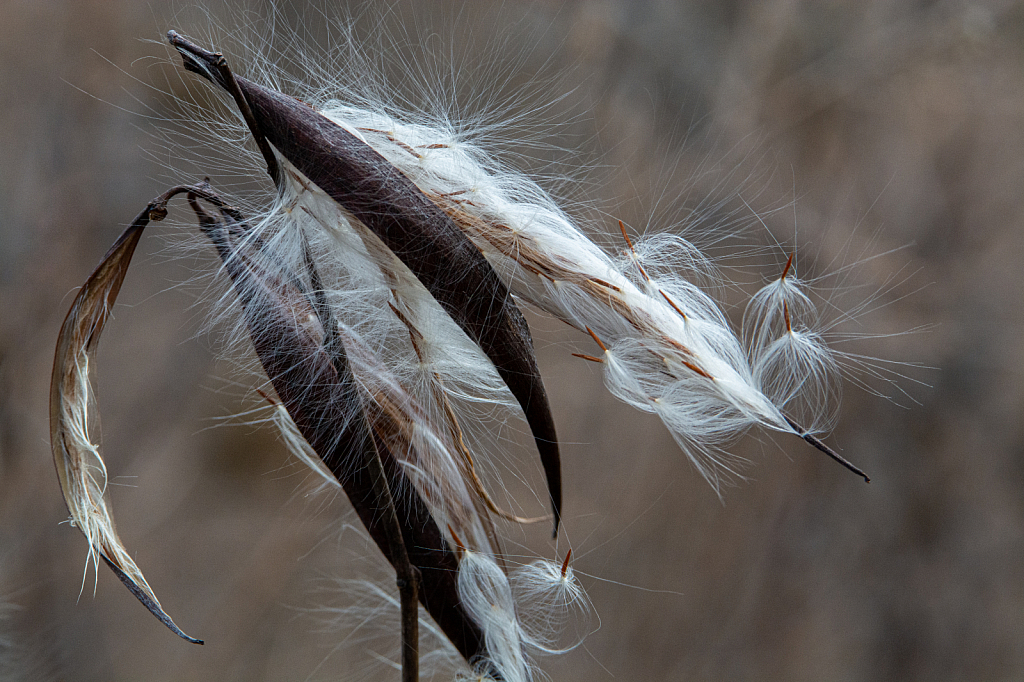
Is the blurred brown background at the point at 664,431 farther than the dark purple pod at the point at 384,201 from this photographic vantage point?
Yes

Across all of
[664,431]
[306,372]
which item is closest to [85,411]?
[306,372]

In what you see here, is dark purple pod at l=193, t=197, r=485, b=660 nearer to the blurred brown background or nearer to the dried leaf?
the dried leaf

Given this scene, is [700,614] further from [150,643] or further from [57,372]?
[57,372]

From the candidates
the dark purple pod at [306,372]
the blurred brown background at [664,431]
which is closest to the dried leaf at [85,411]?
the dark purple pod at [306,372]

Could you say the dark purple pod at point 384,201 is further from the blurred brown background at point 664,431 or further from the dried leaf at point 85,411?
the blurred brown background at point 664,431

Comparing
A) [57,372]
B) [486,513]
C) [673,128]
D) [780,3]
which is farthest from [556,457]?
[780,3]

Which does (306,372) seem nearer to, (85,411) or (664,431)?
(85,411)
